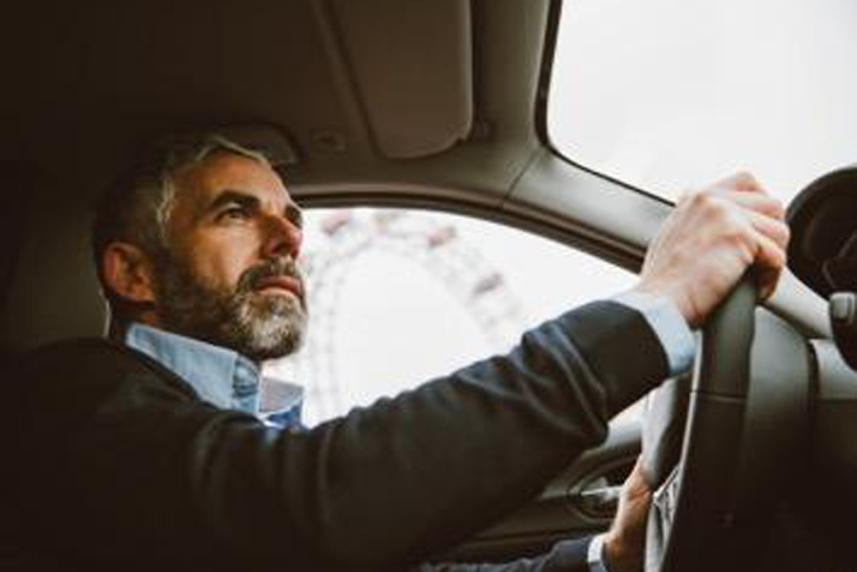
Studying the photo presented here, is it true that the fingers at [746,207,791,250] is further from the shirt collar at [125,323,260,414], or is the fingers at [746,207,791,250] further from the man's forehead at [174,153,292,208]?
the man's forehead at [174,153,292,208]

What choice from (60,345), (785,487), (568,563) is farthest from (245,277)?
(785,487)

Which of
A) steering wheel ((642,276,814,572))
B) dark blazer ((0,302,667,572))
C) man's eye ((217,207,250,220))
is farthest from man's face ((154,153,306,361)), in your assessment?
steering wheel ((642,276,814,572))

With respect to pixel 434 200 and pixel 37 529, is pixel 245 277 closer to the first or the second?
pixel 37 529

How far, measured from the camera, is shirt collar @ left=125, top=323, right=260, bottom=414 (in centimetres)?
144

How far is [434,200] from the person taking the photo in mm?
2426

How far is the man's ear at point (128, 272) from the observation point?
64.7 inches

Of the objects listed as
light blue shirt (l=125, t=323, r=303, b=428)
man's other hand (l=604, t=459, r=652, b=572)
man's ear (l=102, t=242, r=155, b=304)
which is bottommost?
man's other hand (l=604, t=459, r=652, b=572)

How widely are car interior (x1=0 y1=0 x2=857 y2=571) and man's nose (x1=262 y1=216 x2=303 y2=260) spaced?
396 mm

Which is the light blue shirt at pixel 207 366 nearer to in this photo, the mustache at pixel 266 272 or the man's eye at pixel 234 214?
the mustache at pixel 266 272

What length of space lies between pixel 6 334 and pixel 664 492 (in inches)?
57.3

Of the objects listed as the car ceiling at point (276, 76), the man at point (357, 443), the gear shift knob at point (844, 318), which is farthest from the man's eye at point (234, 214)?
the gear shift knob at point (844, 318)

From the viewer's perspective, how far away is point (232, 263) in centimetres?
160

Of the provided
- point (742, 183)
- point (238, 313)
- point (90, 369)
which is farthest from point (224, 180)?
point (742, 183)

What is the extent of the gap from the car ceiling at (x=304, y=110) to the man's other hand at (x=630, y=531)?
2.69ft
